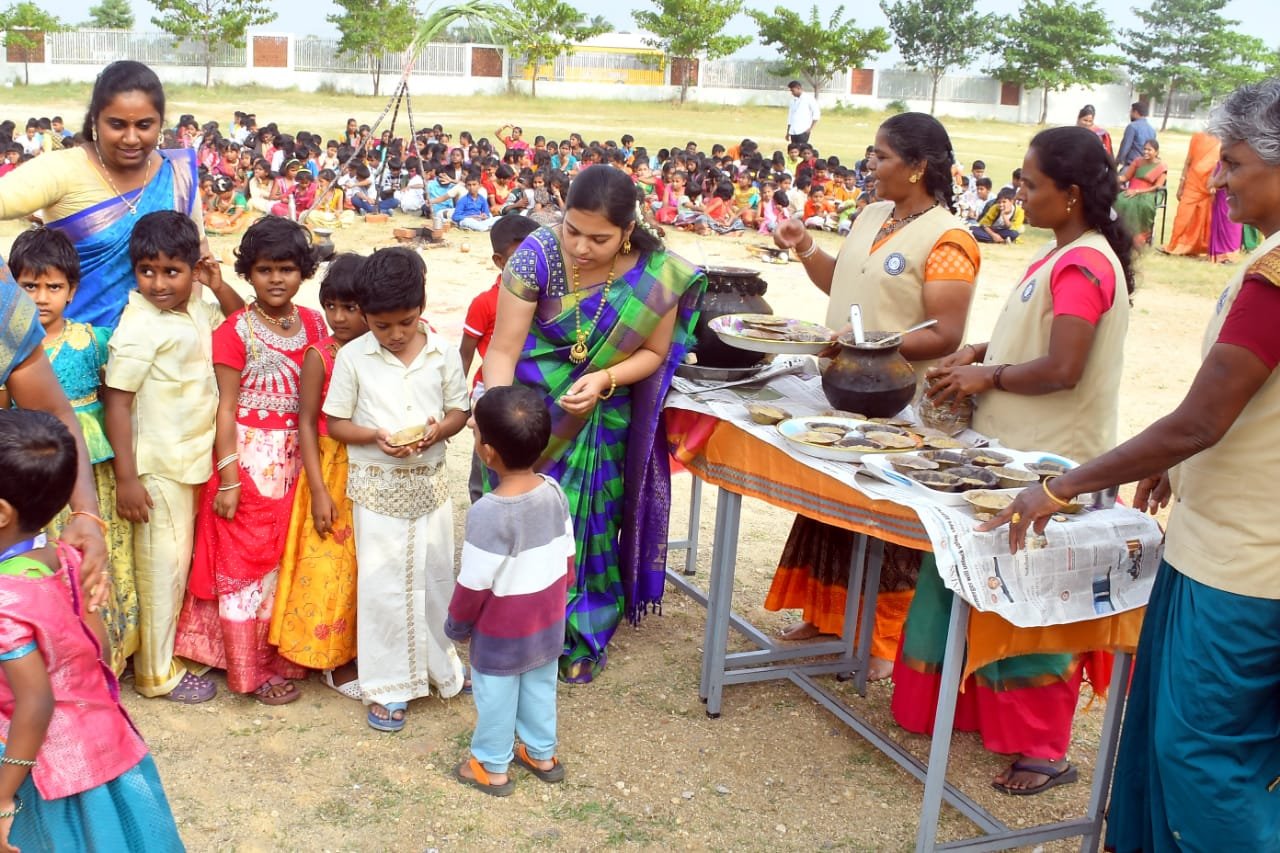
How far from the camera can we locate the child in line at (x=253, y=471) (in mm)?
3441

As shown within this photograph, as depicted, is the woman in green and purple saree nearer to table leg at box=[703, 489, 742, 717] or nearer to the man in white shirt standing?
table leg at box=[703, 489, 742, 717]

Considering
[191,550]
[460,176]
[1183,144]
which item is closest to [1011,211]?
[460,176]

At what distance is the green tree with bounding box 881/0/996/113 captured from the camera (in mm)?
50062

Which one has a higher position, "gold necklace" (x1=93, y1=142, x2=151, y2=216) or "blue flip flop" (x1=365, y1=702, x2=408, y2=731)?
"gold necklace" (x1=93, y1=142, x2=151, y2=216)

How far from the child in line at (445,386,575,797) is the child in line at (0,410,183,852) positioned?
97 cm

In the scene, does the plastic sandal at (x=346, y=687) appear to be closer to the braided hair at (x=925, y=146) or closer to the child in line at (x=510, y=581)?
the child in line at (x=510, y=581)

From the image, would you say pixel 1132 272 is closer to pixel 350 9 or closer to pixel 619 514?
pixel 619 514

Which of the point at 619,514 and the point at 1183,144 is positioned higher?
the point at 1183,144

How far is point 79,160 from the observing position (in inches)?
135

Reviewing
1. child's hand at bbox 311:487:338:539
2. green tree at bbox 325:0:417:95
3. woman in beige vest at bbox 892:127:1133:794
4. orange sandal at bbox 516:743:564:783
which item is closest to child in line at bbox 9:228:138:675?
child's hand at bbox 311:487:338:539

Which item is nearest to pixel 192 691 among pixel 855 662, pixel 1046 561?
pixel 855 662

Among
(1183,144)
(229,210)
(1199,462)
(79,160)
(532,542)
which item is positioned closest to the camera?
(1199,462)

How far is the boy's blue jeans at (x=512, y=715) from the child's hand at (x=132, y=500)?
1.13 meters

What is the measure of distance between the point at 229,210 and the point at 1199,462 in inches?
506
